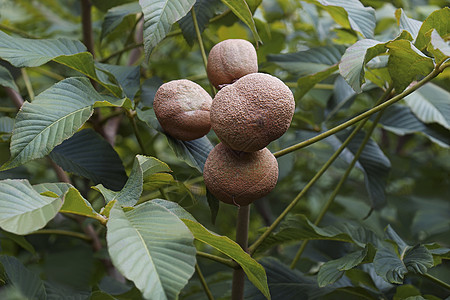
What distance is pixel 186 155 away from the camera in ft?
2.40

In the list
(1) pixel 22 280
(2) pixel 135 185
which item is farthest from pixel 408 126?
(1) pixel 22 280

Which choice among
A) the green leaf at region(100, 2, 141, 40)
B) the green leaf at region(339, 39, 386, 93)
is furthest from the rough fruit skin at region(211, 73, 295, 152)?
the green leaf at region(100, 2, 141, 40)

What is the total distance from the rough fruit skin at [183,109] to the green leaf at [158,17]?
3.6 inches

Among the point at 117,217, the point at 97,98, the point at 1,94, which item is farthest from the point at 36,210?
the point at 1,94

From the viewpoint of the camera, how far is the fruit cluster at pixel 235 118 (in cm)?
61

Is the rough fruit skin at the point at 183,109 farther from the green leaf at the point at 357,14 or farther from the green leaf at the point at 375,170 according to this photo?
the green leaf at the point at 375,170

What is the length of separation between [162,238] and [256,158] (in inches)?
8.1

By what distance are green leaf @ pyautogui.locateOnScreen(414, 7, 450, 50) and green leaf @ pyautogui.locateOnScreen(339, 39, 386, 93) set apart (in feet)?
0.27

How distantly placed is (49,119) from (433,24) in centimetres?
57

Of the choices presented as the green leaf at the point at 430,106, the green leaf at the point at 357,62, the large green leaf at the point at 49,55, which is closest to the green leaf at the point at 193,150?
the large green leaf at the point at 49,55

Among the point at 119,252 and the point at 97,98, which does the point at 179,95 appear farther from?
the point at 119,252

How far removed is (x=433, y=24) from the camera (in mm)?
749

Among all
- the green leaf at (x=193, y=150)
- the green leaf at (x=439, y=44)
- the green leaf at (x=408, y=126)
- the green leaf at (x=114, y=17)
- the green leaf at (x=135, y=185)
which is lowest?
the green leaf at (x=408, y=126)

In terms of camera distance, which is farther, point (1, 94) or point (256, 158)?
point (1, 94)
